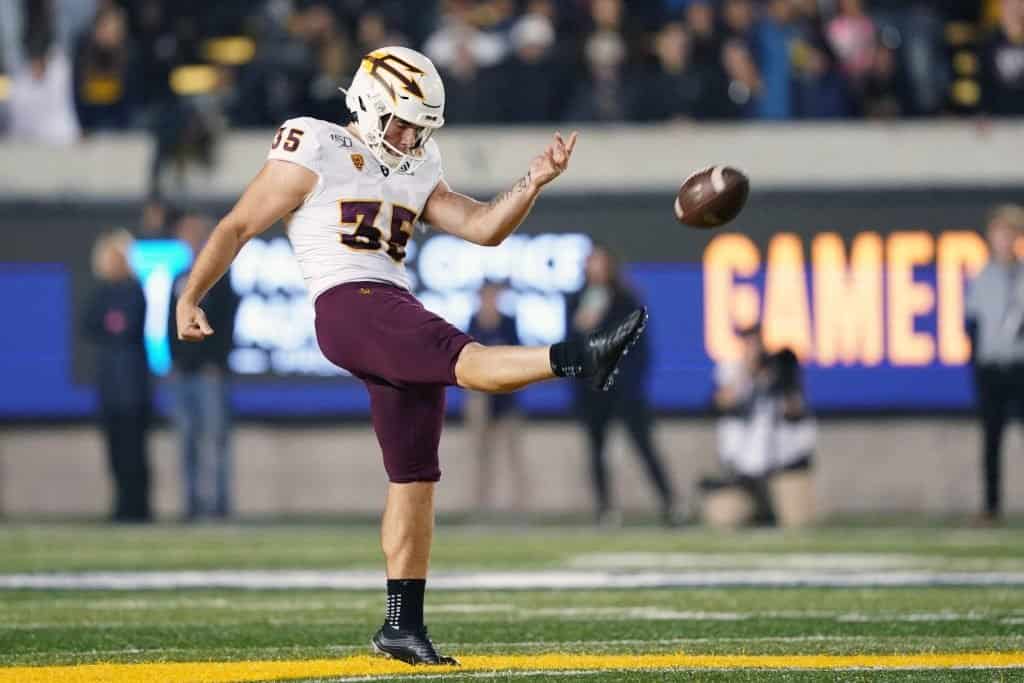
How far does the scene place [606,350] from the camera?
5.62 meters

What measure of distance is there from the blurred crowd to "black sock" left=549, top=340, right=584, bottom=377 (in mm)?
9148

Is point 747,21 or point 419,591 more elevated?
point 747,21

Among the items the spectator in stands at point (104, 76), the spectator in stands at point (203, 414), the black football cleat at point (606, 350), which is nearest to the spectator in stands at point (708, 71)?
the spectator in stands at point (203, 414)

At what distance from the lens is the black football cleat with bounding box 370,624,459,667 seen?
19.7 feet

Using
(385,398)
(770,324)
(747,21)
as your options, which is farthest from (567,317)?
(385,398)

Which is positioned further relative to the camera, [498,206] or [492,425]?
[492,425]

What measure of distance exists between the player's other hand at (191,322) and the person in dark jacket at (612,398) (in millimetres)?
7363

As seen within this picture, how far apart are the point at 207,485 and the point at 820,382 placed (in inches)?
169

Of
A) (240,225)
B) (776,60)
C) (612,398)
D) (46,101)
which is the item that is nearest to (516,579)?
(240,225)

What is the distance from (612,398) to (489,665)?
7.94 m

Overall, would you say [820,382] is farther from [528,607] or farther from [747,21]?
[528,607]

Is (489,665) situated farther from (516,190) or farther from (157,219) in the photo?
(157,219)

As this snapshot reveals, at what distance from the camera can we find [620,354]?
5629 millimetres

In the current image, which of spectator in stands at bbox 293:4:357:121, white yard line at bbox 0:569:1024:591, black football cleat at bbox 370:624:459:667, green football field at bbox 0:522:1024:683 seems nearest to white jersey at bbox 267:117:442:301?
black football cleat at bbox 370:624:459:667
